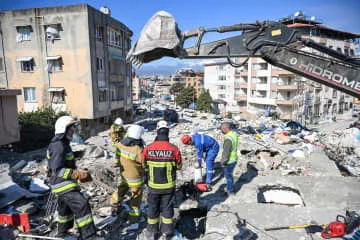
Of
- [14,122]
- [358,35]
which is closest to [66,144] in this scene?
[14,122]

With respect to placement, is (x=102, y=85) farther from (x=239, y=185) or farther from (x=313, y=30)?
(x=313, y=30)

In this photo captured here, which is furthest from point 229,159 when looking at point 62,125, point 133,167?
point 62,125

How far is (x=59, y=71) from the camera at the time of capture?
683 inches

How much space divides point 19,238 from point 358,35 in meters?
47.6

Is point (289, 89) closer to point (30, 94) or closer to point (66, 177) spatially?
point (30, 94)

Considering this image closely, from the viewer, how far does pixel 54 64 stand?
17.4 m

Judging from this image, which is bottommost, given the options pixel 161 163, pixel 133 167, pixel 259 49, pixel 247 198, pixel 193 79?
pixel 247 198

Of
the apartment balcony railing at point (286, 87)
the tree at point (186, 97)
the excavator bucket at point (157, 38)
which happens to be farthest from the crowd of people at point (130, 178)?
the tree at point (186, 97)

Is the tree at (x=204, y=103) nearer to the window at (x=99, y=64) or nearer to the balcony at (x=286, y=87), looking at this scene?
the balcony at (x=286, y=87)

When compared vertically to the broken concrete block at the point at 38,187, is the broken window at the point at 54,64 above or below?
above

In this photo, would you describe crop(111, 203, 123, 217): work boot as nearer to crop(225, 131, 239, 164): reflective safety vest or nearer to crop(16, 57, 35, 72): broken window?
crop(225, 131, 239, 164): reflective safety vest

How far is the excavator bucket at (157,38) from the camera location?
3.09 m

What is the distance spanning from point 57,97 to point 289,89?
2861cm

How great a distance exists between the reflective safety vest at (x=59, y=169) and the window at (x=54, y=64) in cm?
1651
